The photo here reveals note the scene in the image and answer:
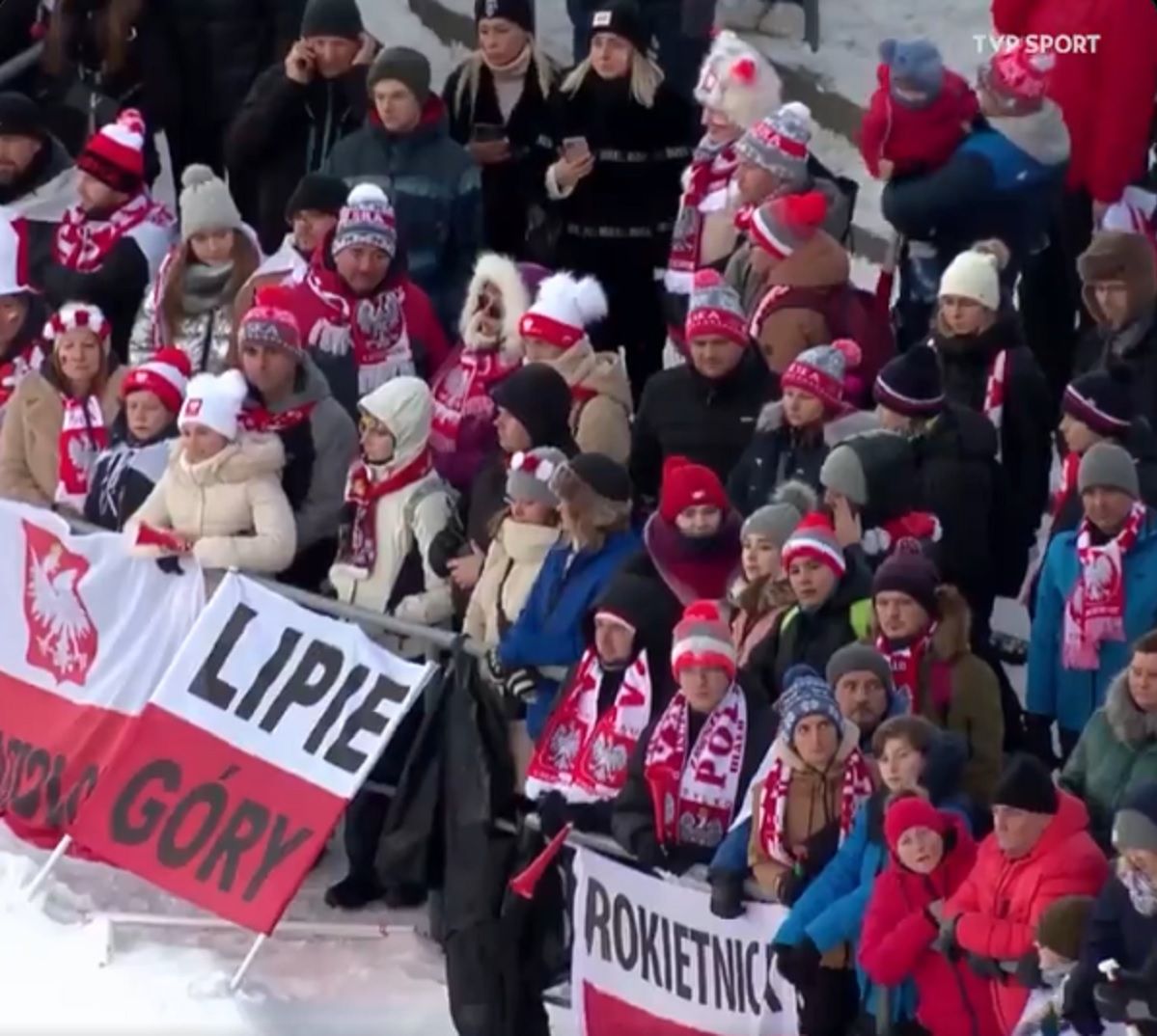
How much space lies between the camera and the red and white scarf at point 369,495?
1395 cm

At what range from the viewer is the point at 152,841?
1378 cm

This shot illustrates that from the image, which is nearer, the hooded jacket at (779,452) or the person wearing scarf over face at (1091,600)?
the person wearing scarf over face at (1091,600)

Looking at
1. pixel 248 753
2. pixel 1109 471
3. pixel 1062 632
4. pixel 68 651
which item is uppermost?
pixel 1109 471

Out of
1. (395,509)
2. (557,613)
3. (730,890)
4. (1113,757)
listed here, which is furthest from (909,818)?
(395,509)

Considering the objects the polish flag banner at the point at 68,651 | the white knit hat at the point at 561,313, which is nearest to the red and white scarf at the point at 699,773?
the white knit hat at the point at 561,313

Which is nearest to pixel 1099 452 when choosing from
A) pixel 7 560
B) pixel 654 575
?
pixel 654 575

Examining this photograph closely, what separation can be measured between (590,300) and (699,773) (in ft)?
8.63

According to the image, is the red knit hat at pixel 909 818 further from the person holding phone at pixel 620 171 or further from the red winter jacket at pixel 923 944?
the person holding phone at pixel 620 171

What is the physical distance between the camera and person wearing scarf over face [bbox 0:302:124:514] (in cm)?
1497

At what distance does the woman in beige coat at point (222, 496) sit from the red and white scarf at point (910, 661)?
8.22ft

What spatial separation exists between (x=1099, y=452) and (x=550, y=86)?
4.04 meters

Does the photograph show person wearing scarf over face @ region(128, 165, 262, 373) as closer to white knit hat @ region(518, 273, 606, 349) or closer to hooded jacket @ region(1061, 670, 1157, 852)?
white knit hat @ region(518, 273, 606, 349)

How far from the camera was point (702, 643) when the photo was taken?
12258mm

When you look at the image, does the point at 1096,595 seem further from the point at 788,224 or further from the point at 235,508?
the point at 235,508
